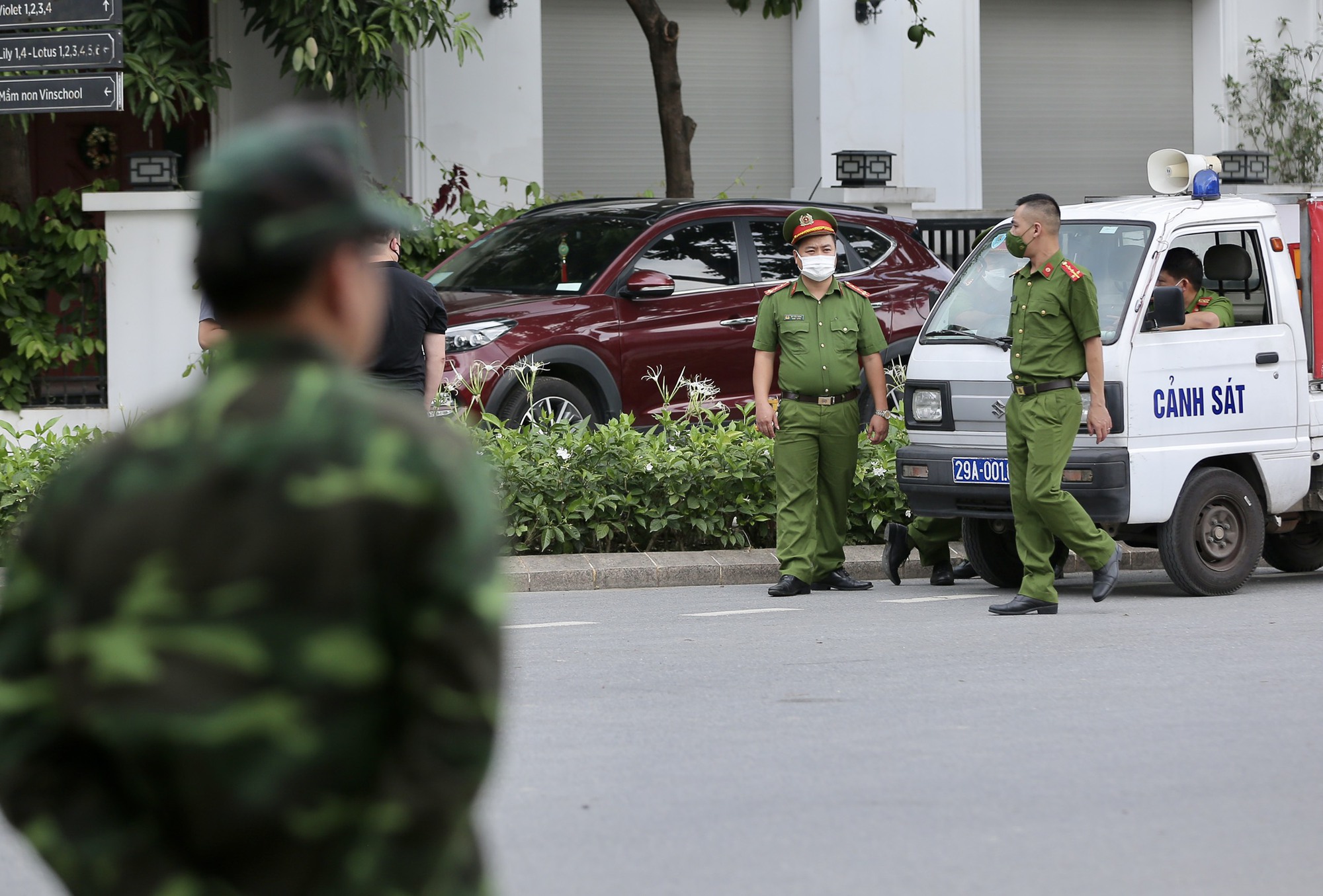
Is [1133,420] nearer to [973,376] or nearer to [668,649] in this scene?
[973,376]

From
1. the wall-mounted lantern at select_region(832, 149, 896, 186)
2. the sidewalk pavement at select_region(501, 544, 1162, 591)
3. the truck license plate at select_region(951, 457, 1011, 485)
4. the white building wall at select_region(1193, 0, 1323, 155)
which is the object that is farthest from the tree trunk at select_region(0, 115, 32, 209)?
the white building wall at select_region(1193, 0, 1323, 155)

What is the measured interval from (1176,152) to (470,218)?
8.34 m

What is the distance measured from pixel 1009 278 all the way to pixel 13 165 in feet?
31.7

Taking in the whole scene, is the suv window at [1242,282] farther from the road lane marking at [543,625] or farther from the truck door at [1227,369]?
the road lane marking at [543,625]

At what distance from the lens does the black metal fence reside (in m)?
17.3

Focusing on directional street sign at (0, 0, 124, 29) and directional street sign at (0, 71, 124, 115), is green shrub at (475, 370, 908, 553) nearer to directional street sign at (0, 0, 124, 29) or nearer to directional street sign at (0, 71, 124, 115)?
directional street sign at (0, 71, 124, 115)

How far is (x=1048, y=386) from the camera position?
27.3 feet

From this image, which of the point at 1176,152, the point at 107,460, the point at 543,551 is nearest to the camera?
the point at 107,460

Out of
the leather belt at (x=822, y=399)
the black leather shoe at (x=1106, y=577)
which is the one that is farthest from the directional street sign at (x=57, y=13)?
the black leather shoe at (x=1106, y=577)

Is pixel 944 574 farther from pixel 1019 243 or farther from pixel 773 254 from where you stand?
pixel 773 254

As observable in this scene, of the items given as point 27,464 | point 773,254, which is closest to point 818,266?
point 773,254

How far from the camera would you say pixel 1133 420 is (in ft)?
28.8

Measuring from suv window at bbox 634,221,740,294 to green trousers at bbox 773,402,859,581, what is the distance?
288 cm

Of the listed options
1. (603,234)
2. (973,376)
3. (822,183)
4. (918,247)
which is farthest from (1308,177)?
(973,376)
